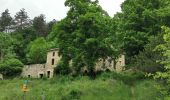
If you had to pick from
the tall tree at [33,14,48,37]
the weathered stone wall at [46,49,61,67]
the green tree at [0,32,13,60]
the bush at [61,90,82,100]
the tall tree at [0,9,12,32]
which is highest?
the tall tree at [0,9,12,32]

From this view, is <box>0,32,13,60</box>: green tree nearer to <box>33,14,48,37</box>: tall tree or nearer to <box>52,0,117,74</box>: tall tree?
<box>33,14,48,37</box>: tall tree

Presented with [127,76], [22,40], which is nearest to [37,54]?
[22,40]

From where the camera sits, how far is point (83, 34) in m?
56.8

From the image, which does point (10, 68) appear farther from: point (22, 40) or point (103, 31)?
point (22, 40)

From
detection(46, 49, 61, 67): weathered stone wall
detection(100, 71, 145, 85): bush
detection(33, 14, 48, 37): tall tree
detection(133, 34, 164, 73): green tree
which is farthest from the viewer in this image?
detection(33, 14, 48, 37): tall tree

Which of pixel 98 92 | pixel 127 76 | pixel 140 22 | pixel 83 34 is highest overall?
pixel 140 22

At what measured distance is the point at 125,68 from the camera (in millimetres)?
59000

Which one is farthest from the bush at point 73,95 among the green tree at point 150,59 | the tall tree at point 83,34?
the tall tree at point 83,34

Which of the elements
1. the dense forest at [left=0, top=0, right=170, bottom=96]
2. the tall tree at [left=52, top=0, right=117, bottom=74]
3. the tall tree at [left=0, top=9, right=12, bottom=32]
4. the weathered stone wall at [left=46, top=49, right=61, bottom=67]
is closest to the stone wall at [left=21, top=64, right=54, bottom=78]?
the weathered stone wall at [left=46, top=49, right=61, bottom=67]

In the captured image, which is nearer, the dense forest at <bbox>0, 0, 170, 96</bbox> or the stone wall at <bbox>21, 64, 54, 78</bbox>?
the dense forest at <bbox>0, 0, 170, 96</bbox>

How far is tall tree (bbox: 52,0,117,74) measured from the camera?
55.0 m

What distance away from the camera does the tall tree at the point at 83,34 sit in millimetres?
55000

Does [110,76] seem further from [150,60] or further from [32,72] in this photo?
[32,72]

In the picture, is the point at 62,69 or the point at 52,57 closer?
the point at 62,69
